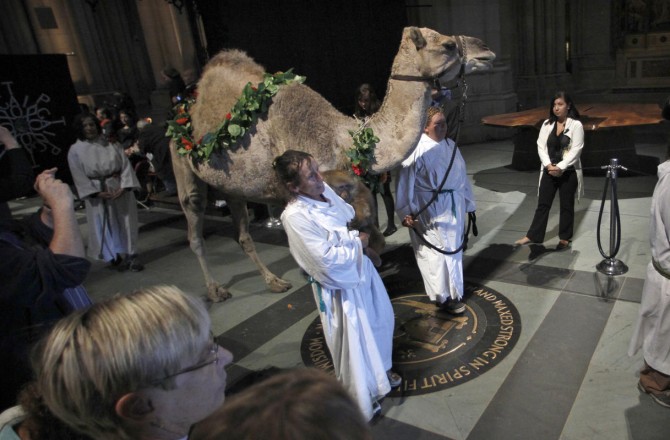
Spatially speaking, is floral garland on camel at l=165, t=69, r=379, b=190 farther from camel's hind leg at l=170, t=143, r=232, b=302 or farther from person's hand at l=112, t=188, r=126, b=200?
person's hand at l=112, t=188, r=126, b=200

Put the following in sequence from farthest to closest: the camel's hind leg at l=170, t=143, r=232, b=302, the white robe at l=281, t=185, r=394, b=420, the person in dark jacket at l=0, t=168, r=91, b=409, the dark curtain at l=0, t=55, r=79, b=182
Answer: the dark curtain at l=0, t=55, r=79, b=182 < the camel's hind leg at l=170, t=143, r=232, b=302 < the white robe at l=281, t=185, r=394, b=420 < the person in dark jacket at l=0, t=168, r=91, b=409

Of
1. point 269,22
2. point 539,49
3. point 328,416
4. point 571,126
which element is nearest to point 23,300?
point 328,416

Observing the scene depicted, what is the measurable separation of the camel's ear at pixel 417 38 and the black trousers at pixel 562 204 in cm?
259

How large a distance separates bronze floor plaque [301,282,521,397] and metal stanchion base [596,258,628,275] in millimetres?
1134

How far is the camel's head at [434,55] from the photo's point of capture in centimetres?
387

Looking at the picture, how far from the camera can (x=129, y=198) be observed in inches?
261

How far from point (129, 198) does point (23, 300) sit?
4963 millimetres

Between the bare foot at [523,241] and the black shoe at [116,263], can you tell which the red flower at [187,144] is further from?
the bare foot at [523,241]

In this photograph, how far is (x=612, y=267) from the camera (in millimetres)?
4703

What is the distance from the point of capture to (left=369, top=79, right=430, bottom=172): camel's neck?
396cm

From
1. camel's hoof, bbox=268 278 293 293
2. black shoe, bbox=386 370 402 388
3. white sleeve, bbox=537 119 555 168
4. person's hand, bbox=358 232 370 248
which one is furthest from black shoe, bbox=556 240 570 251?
person's hand, bbox=358 232 370 248

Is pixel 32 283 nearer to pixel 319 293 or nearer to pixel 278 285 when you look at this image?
pixel 319 293

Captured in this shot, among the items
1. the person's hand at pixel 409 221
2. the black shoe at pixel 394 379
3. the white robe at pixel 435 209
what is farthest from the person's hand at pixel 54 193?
the white robe at pixel 435 209

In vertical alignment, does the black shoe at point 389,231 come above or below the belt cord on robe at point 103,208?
below
